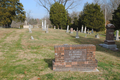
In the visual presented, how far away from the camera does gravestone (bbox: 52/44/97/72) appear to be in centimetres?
447

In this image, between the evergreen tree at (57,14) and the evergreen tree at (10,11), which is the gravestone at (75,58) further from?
the evergreen tree at (57,14)

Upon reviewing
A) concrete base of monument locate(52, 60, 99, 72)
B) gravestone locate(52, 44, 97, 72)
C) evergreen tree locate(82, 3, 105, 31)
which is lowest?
Result: concrete base of monument locate(52, 60, 99, 72)

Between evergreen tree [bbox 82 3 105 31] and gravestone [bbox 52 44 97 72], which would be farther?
evergreen tree [bbox 82 3 105 31]

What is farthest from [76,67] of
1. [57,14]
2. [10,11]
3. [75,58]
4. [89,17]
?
[57,14]

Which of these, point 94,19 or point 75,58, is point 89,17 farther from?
point 75,58

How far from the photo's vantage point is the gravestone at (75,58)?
4.47 metres

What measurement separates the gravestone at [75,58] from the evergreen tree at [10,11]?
24.8 metres

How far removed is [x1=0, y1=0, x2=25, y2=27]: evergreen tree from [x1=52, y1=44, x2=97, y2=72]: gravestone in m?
24.8

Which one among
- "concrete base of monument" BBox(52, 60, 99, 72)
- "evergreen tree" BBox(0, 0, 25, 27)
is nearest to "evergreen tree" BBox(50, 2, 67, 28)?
"evergreen tree" BBox(0, 0, 25, 27)

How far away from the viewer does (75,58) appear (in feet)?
14.9

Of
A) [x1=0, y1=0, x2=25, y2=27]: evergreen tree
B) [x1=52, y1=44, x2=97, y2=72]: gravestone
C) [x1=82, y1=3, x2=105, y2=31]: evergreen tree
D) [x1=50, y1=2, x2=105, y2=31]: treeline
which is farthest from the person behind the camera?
[x1=50, y1=2, x2=105, y2=31]: treeline

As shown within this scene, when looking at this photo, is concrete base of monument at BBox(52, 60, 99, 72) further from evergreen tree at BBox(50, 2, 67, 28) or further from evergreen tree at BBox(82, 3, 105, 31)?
evergreen tree at BBox(50, 2, 67, 28)

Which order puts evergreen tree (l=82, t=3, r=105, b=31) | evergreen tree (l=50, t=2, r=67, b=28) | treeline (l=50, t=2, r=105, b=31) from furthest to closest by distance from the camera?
evergreen tree (l=50, t=2, r=67, b=28) < treeline (l=50, t=2, r=105, b=31) < evergreen tree (l=82, t=3, r=105, b=31)

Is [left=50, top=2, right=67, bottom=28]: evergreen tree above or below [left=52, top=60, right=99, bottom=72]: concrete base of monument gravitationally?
above
